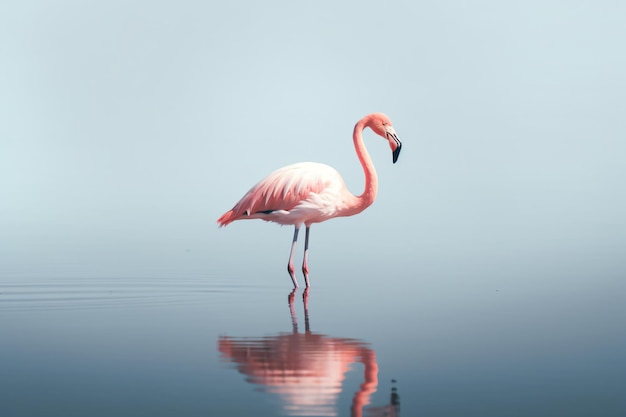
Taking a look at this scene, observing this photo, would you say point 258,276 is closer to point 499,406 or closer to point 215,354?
point 215,354

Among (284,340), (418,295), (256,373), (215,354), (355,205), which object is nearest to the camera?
(256,373)

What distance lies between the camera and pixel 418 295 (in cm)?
995

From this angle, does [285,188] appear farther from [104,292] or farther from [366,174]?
[104,292]

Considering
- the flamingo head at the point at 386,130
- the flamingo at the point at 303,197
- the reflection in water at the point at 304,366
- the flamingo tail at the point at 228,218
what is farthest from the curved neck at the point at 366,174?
the reflection in water at the point at 304,366

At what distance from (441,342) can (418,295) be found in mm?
2524

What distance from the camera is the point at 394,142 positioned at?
1110cm

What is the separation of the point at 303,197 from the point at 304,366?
435cm

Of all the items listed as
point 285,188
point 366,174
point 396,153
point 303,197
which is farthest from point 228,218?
point 396,153

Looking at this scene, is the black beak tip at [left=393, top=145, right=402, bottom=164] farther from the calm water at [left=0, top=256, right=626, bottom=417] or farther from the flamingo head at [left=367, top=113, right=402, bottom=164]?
the calm water at [left=0, top=256, right=626, bottom=417]

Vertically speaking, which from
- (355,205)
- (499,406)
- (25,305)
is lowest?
(499,406)

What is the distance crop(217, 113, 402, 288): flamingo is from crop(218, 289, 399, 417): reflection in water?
2.91 m

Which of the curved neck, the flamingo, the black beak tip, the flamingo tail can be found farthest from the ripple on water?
the black beak tip

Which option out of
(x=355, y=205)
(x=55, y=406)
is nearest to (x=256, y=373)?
(x=55, y=406)

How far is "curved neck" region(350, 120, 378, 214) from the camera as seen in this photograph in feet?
36.3
